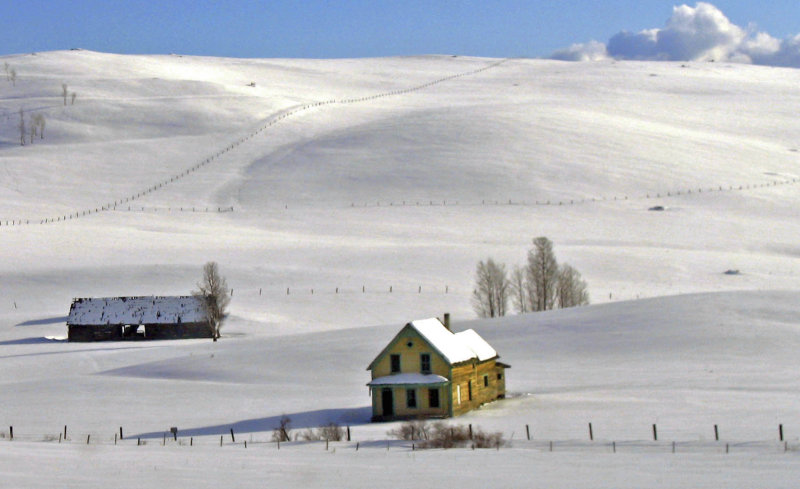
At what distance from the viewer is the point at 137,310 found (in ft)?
188

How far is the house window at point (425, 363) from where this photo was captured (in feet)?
110

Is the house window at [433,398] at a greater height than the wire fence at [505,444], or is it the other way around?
the house window at [433,398]

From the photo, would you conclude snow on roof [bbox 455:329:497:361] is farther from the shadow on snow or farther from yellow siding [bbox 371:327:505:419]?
the shadow on snow

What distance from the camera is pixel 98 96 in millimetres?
148000

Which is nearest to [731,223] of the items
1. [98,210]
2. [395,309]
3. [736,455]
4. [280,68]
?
[395,309]

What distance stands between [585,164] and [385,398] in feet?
254

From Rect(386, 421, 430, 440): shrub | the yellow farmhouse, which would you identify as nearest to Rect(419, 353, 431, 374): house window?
the yellow farmhouse

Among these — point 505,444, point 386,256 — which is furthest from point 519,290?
point 505,444

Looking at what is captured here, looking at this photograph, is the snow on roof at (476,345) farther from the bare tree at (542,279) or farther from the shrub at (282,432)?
the bare tree at (542,279)

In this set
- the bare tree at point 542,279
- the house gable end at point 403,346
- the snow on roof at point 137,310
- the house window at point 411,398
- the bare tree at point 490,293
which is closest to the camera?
the house window at point 411,398

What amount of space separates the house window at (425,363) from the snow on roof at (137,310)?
23.7 metres

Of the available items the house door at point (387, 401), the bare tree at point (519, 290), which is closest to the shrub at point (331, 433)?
the house door at point (387, 401)

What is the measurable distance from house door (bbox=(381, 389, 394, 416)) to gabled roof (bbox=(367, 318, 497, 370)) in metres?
0.78

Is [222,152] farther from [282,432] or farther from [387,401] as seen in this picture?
[282,432]
